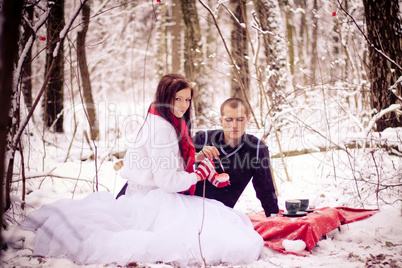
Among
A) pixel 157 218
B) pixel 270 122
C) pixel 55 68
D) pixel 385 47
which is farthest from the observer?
pixel 55 68

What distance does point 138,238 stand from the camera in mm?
1850

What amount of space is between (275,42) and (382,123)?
2.23 meters

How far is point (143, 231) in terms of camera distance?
1.92 m

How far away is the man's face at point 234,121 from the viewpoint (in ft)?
9.54

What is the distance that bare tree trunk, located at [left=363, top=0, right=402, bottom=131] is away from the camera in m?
4.20

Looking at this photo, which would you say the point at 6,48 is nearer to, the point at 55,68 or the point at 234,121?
the point at 234,121

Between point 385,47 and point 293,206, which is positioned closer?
point 293,206

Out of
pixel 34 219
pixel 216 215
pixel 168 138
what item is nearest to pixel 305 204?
pixel 216 215

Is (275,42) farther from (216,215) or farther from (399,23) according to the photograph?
(216,215)

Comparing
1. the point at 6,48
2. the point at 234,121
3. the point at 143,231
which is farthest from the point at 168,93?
the point at 6,48

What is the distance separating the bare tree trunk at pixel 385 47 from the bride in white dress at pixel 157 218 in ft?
9.96

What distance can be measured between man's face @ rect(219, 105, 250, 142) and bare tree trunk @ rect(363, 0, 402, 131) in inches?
88.1

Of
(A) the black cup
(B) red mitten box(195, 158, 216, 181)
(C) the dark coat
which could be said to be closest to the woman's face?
(B) red mitten box(195, 158, 216, 181)

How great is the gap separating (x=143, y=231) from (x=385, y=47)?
404 cm
